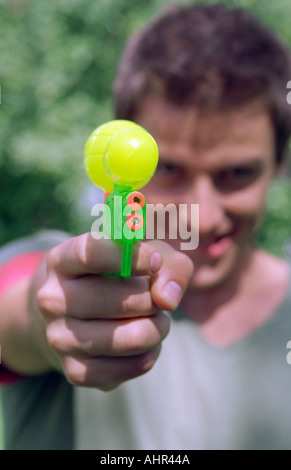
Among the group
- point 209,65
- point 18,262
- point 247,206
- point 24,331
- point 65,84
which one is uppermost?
point 65,84

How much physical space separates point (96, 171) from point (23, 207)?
2.38 metres

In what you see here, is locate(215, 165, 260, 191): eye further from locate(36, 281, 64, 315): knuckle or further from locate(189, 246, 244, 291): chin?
locate(36, 281, 64, 315): knuckle

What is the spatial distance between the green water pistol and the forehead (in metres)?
0.47

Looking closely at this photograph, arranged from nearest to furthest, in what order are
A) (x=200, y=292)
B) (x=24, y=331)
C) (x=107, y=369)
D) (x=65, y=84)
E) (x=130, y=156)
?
1. (x=130, y=156)
2. (x=107, y=369)
3. (x=24, y=331)
4. (x=200, y=292)
5. (x=65, y=84)

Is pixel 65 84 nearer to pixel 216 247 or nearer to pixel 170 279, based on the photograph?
pixel 216 247

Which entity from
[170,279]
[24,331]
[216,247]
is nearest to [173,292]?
[170,279]

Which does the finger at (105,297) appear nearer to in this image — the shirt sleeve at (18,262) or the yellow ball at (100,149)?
the yellow ball at (100,149)

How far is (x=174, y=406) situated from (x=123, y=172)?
0.62 meters

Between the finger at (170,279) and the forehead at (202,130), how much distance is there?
41 centimetres

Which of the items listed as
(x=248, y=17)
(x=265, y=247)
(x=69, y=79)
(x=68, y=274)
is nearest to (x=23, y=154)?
(x=69, y=79)

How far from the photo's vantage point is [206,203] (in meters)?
0.82

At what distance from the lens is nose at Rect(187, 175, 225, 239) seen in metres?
0.80

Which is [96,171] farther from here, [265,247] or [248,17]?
[265,247]

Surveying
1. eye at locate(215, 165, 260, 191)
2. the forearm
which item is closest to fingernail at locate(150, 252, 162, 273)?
the forearm
